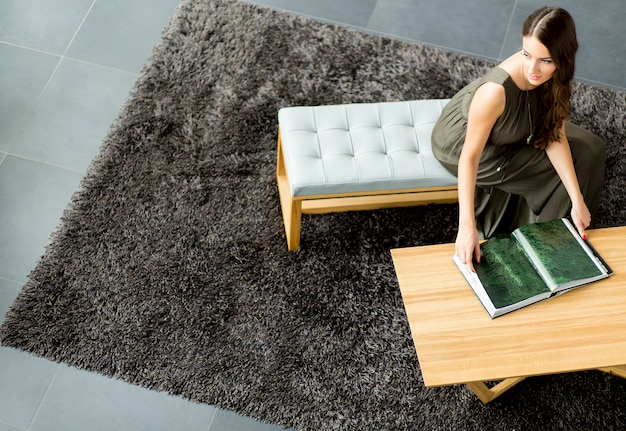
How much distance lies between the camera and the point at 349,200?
2.65 metres

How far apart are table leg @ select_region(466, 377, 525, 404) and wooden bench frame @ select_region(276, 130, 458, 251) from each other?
0.65 m

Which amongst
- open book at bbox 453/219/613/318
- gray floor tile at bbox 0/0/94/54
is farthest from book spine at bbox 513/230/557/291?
gray floor tile at bbox 0/0/94/54

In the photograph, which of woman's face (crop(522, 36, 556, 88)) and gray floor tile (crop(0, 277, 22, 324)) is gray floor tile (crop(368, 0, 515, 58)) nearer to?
woman's face (crop(522, 36, 556, 88))

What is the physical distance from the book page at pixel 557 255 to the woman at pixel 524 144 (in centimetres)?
9

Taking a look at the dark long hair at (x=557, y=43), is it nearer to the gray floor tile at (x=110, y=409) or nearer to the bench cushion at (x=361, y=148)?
the bench cushion at (x=361, y=148)

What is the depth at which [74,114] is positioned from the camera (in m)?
2.95

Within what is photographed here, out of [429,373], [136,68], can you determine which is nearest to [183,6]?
[136,68]

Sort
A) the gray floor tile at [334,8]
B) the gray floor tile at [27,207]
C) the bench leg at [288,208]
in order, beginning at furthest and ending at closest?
1. the gray floor tile at [334,8]
2. the gray floor tile at [27,207]
3. the bench leg at [288,208]

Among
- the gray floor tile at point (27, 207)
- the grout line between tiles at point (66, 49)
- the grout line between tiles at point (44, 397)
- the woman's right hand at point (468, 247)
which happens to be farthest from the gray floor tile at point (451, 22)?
the grout line between tiles at point (44, 397)

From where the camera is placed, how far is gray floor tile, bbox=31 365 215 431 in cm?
229

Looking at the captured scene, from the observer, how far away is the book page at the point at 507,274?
1.91 meters

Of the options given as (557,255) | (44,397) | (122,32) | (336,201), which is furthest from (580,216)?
(122,32)

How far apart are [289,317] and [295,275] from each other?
0.16 metres

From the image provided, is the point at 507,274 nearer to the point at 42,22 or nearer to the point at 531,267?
the point at 531,267
